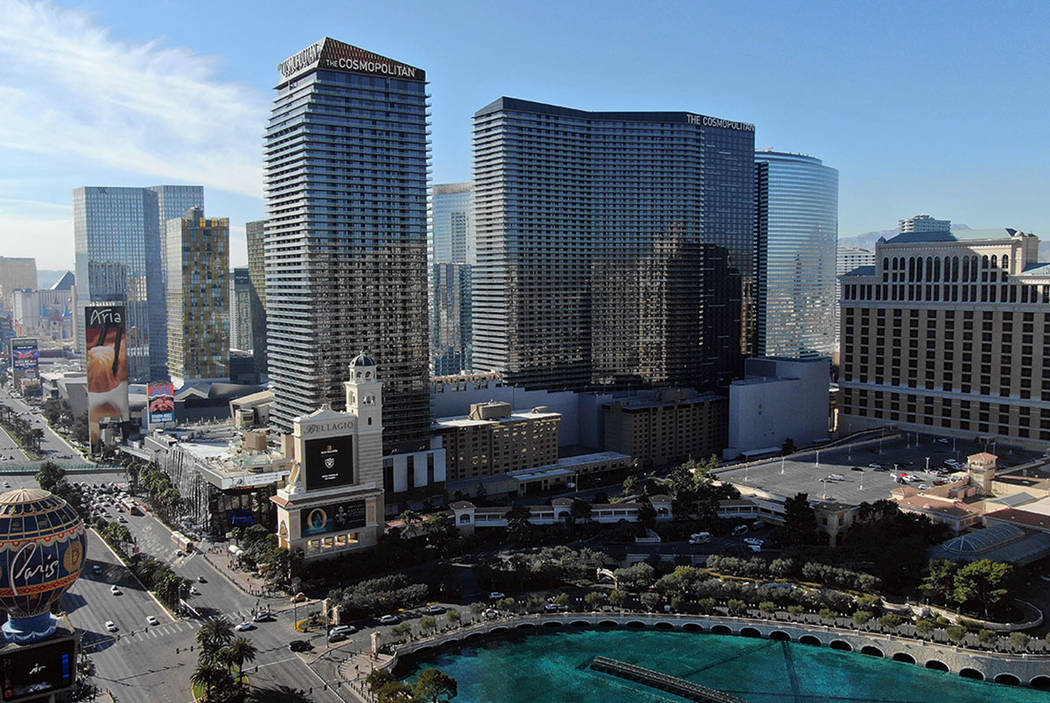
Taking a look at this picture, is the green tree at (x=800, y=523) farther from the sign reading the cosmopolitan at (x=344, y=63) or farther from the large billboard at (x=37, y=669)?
the sign reading the cosmopolitan at (x=344, y=63)

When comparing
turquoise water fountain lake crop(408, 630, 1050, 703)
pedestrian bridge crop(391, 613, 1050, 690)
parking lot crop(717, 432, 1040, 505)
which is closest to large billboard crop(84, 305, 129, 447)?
pedestrian bridge crop(391, 613, 1050, 690)

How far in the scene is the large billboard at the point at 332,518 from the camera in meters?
95.5

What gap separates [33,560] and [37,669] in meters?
8.29

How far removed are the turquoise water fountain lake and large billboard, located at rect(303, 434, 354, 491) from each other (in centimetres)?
2960

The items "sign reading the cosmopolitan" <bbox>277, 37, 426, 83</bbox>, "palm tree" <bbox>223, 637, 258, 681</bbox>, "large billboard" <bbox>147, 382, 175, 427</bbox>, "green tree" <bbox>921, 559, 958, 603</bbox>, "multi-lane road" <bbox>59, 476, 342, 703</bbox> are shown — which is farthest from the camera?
"large billboard" <bbox>147, 382, 175, 427</bbox>

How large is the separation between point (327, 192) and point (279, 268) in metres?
14.6

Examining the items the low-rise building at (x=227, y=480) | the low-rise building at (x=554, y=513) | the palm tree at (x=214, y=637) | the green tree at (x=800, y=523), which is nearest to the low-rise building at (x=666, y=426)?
the low-rise building at (x=554, y=513)

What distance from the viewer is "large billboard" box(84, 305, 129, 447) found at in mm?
157875

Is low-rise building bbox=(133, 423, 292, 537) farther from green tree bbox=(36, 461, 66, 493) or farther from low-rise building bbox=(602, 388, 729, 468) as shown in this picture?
low-rise building bbox=(602, 388, 729, 468)

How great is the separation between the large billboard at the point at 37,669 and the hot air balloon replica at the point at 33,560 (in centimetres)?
100

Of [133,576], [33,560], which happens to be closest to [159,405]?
[133,576]

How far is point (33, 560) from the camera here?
207 feet

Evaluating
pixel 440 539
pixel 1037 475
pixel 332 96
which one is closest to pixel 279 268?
pixel 332 96

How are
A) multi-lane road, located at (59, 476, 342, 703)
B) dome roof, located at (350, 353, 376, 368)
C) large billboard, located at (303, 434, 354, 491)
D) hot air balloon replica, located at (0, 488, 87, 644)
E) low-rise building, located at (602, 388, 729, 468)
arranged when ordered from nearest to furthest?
hot air balloon replica, located at (0, 488, 87, 644) < multi-lane road, located at (59, 476, 342, 703) < large billboard, located at (303, 434, 354, 491) < dome roof, located at (350, 353, 376, 368) < low-rise building, located at (602, 388, 729, 468)
